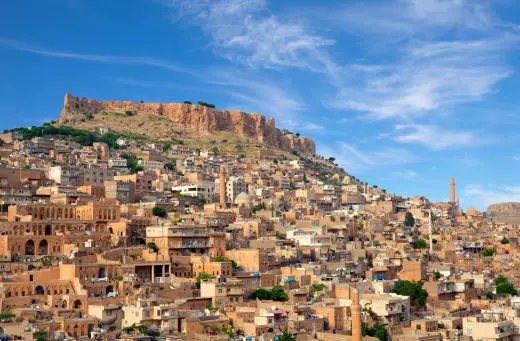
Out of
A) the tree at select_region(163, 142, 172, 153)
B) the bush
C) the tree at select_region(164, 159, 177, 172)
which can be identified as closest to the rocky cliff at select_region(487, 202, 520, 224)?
the tree at select_region(163, 142, 172, 153)

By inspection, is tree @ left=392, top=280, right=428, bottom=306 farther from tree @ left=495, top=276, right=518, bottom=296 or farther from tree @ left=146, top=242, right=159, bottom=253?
tree @ left=146, top=242, right=159, bottom=253

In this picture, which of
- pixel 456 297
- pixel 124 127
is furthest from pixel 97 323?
pixel 124 127

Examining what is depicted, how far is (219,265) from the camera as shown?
47.1 m

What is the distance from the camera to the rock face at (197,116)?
11419cm

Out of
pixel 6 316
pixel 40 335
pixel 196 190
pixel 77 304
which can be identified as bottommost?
pixel 40 335

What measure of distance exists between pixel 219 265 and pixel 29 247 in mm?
10784

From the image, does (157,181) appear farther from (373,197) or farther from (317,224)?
(373,197)

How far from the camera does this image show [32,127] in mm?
97875

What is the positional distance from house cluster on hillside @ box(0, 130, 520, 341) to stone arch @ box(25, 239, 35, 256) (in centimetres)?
6

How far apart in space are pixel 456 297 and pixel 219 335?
1964 cm

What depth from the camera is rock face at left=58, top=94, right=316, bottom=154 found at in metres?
114

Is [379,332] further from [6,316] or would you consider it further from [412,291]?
[6,316]

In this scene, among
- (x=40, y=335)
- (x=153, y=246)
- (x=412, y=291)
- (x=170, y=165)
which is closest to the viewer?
(x=40, y=335)

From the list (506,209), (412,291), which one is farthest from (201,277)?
(506,209)
